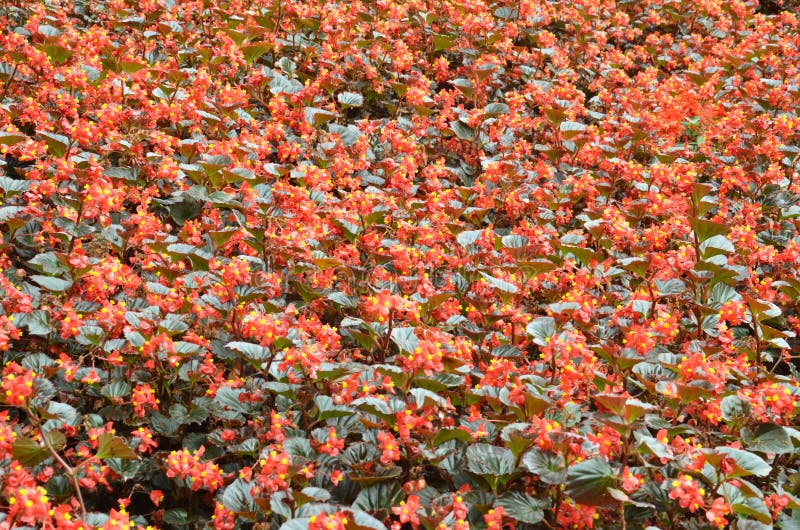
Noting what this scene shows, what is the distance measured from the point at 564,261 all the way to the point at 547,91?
2211 mm

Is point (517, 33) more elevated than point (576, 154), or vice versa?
point (517, 33)

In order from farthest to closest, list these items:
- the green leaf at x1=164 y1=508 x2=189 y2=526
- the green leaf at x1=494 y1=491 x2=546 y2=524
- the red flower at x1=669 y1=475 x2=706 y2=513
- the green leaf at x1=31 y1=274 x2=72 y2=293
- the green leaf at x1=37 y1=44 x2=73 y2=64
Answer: the green leaf at x1=37 y1=44 x2=73 y2=64 < the green leaf at x1=31 y1=274 x2=72 y2=293 < the green leaf at x1=164 y1=508 x2=189 y2=526 < the green leaf at x1=494 y1=491 x2=546 y2=524 < the red flower at x1=669 y1=475 x2=706 y2=513

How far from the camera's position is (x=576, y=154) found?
498cm

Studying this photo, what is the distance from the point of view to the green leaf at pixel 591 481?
234 centimetres

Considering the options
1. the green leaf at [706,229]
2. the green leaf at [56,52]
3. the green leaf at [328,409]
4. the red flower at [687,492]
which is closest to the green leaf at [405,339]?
the green leaf at [328,409]

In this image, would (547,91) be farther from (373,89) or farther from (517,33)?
(373,89)

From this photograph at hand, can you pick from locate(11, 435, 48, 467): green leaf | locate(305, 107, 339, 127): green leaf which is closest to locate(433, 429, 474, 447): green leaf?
locate(11, 435, 48, 467): green leaf

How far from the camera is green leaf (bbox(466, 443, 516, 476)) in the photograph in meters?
2.51

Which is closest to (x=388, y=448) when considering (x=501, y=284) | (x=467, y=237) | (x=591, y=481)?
(x=591, y=481)

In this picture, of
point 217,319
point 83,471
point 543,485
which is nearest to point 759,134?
point 543,485

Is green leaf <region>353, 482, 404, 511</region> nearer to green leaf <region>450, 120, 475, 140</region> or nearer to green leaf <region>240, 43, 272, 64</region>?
green leaf <region>450, 120, 475, 140</region>

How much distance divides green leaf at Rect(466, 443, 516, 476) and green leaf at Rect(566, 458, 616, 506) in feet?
0.72

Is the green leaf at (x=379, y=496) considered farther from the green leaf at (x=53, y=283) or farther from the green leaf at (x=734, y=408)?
the green leaf at (x=53, y=283)

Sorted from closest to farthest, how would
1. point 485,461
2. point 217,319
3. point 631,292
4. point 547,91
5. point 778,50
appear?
1. point 485,461
2. point 217,319
3. point 631,292
4. point 547,91
5. point 778,50
